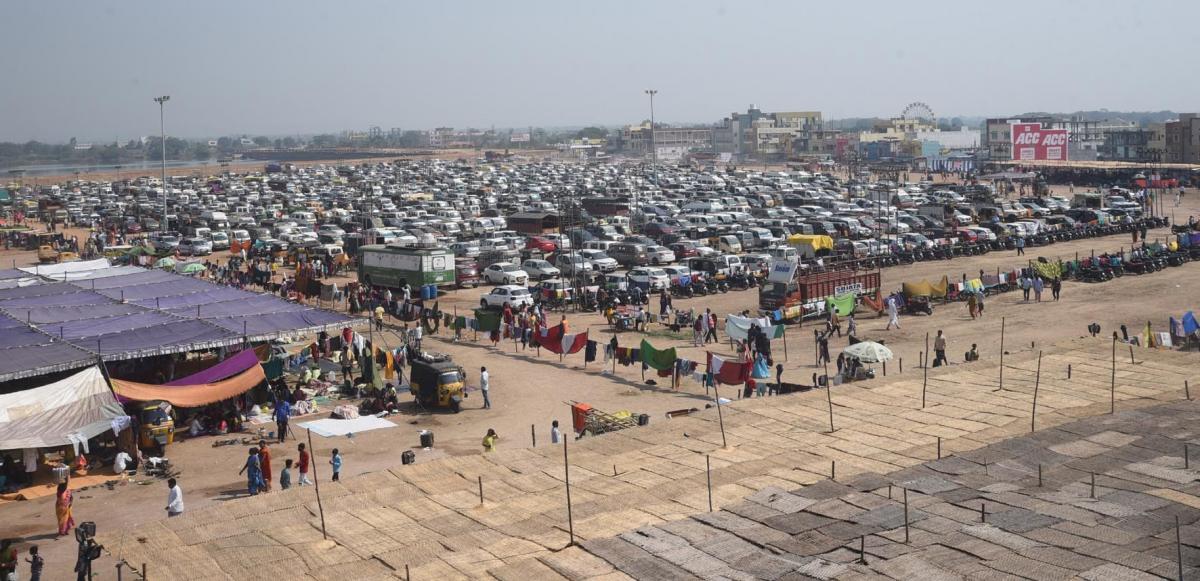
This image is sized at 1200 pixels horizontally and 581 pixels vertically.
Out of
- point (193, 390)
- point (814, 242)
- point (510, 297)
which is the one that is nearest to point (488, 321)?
point (510, 297)

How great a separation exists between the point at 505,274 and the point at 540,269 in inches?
64.8

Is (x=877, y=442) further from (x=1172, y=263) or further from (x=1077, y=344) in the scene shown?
(x=1172, y=263)

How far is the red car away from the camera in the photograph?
46.2 metres

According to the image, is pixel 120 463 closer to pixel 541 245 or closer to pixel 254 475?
pixel 254 475

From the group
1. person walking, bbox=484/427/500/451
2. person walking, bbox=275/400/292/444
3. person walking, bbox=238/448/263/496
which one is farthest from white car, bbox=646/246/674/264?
person walking, bbox=238/448/263/496

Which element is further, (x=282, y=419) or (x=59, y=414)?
(x=282, y=419)

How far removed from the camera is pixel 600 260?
135 feet

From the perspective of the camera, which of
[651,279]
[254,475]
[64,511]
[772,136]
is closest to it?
[64,511]

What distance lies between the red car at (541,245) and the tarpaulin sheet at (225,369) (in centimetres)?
2542

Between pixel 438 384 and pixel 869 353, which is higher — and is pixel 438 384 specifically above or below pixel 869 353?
below

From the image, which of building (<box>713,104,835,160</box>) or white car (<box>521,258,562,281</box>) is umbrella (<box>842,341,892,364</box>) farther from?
building (<box>713,104,835,160</box>)

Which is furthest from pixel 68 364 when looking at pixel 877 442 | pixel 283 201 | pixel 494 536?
pixel 283 201

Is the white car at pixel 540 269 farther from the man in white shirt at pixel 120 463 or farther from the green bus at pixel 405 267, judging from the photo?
the man in white shirt at pixel 120 463

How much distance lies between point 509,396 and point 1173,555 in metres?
14.4
